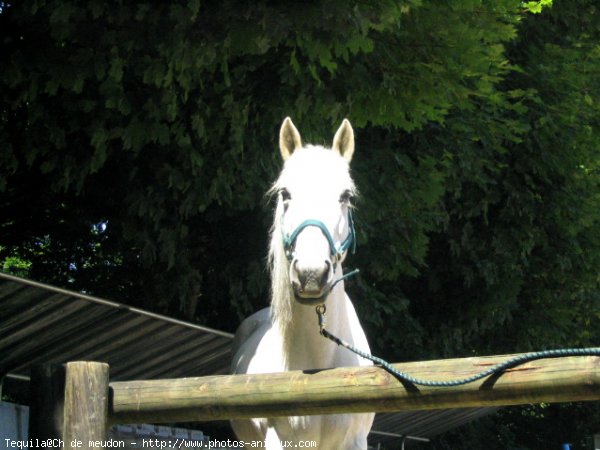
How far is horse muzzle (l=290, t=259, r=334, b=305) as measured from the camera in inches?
171

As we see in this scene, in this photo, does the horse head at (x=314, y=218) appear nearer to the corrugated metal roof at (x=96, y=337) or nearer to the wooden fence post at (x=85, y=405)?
the wooden fence post at (x=85, y=405)

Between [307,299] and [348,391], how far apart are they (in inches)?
28.1

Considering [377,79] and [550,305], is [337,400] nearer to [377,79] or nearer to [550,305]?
[377,79]

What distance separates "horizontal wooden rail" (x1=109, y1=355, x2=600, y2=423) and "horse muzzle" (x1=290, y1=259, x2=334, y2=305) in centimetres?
48

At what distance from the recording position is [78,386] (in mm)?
4031

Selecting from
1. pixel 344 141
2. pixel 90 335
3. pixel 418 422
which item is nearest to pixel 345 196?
pixel 344 141

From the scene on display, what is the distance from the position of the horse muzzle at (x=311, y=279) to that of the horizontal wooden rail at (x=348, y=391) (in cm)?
48

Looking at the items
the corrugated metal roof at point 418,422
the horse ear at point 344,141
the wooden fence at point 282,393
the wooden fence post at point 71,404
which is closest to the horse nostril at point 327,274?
the wooden fence at point 282,393

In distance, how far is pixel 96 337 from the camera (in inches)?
254

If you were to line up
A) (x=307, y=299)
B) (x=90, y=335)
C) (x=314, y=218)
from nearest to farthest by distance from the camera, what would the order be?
(x=307, y=299) < (x=314, y=218) < (x=90, y=335)

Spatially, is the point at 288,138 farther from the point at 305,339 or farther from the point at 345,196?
the point at 305,339

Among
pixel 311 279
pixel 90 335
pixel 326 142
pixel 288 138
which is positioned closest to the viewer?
pixel 311 279

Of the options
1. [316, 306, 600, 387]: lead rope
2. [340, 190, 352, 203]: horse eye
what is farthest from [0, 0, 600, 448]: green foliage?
[316, 306, 600, 387]: lead rope

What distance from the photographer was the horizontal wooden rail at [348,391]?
3.46 metres
